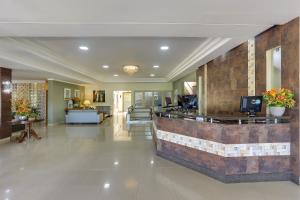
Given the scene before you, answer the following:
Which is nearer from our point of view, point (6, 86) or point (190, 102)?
point (190, 102)

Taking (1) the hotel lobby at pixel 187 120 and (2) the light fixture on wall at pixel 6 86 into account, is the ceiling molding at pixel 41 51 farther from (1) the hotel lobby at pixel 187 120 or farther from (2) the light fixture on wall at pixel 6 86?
(2) the light fixture on wall at pixel 6 86

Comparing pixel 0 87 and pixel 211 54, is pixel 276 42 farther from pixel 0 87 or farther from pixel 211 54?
pixel 0 87

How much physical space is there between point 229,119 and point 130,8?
2456mm

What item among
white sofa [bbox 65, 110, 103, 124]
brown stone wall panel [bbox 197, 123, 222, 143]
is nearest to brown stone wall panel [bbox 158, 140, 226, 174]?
brown stone wall panel [bbox 197, 123, 222, 143]

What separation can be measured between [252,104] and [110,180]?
2.94 meters

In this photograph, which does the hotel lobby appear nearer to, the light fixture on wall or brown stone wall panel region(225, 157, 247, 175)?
brown stone wall panel region(225, 157, 247, 175)

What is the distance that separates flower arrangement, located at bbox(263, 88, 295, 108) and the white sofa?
9858 mm

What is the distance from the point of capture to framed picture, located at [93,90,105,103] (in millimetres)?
16875

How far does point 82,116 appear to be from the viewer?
477 inches

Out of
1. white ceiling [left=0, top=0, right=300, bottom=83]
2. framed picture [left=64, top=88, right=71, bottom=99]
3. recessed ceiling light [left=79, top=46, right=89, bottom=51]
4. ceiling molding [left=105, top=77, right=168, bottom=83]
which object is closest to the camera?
white ceiling [left=0, top=0, right=300, bottom=83]

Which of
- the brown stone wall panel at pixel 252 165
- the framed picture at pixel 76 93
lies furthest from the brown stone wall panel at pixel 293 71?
the framed picture at pixel 76 93

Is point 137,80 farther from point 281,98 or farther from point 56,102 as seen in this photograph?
point 281,98

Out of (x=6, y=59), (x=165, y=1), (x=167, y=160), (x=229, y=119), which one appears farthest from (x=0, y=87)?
(x=229, y=119)

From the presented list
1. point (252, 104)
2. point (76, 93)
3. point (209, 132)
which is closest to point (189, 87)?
point (76, 93)
